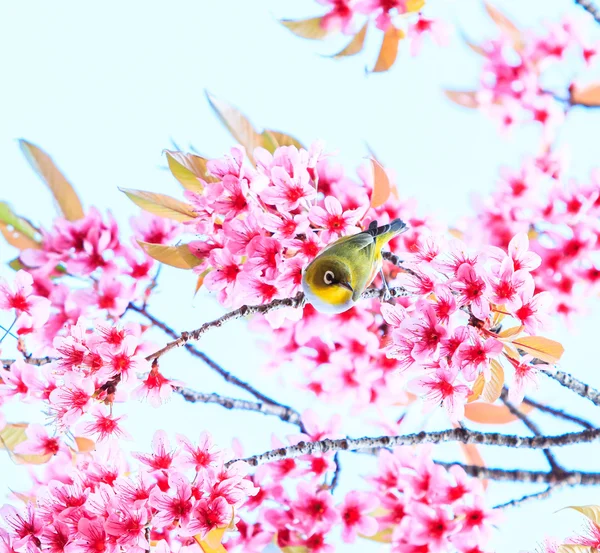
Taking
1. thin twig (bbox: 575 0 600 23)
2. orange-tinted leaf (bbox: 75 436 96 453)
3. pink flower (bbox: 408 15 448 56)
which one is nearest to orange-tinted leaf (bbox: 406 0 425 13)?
pink flower (bbox: 408 15 448 56)

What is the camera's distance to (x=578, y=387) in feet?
3.89

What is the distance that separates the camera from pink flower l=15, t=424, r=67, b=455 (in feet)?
4.62

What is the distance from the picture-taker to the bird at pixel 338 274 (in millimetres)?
1148

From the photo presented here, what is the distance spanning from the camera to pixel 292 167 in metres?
1.27

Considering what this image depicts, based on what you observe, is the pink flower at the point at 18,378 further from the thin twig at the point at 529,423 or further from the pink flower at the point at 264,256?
the thin twig at the point at 529,423

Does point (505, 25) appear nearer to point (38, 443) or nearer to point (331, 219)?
point (331, 219)

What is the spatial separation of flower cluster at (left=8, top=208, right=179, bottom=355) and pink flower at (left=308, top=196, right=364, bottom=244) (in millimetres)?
673

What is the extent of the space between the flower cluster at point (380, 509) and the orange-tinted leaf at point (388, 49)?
3.13 ft

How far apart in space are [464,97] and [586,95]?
1.59 ft

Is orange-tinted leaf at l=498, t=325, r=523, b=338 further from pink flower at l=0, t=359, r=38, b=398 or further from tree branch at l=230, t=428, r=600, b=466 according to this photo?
pink flower at l=0, t=359, r=38, b=398

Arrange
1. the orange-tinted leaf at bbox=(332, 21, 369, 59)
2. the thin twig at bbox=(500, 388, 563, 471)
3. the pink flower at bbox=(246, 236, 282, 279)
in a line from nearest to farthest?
the pink flower at bbox=(246, 236, 282, 279), the thin twig at bbox=(500, 388, 563, 471), the orange-tinted leaf at bbox=(332, 21, 369, 59)

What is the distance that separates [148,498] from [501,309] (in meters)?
0.66

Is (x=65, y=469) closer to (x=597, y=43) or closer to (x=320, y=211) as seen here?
(x=320, y=211)

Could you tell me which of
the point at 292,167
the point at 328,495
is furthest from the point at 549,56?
the point at 328,495
